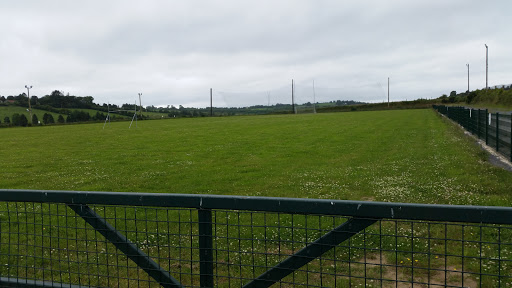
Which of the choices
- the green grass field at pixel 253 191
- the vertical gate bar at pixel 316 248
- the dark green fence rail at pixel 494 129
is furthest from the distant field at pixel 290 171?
the vertical gate bar at pixel 316 248

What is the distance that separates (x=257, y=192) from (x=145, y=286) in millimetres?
5755

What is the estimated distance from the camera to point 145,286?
202 inches

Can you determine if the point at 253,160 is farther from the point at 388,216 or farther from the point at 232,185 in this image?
the point at 388,216

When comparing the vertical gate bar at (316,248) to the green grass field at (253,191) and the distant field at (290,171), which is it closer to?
the green grass field at (253,191)

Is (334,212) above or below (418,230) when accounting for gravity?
above

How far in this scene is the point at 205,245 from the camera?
3.29 m

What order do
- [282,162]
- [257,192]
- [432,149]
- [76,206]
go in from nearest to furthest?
[76,206]
[257,192]
[282,162]
[432,149]

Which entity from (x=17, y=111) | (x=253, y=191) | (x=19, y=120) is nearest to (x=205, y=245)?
(x=253, y=191)

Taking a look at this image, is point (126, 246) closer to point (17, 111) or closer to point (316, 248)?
point (316, 248)

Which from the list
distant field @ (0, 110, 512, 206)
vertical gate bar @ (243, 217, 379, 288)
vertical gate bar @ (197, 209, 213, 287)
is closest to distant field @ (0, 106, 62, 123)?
distant field @ (0, 110, 512, 206)

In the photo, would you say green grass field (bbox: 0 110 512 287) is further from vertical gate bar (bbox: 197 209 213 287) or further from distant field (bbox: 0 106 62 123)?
distant field (bbox: 0 106 62 123)

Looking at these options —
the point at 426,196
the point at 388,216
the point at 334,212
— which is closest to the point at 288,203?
the point at 334,212

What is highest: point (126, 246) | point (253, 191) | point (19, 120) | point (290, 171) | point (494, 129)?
point (19, 120)

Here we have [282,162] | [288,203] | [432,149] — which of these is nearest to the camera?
[288,203]
